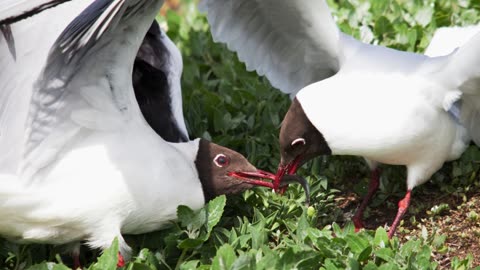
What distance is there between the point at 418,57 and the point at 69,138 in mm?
1508

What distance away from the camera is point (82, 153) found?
3.77m

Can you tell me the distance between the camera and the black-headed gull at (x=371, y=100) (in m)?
4.04

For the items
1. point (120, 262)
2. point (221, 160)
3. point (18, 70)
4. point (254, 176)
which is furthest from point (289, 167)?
point (18, 70)

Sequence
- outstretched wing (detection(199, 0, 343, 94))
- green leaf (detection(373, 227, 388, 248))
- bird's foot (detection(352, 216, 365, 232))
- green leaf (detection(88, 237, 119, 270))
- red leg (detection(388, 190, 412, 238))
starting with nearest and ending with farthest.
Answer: green leaf (detection(88, 237, 119, 270)) → green leaf (detection(373, 227, 388, 248)) → red leg (detection(388, 190, 412, 238)) → bird's foot (detection(352, 216, 365, 232)) → outstretched wing (detection(199, 0, 343, 94))

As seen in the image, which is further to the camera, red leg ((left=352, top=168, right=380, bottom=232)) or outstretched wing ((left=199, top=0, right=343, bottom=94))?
outstretched wing ((left=199, top=0, right=343, bottom=94))

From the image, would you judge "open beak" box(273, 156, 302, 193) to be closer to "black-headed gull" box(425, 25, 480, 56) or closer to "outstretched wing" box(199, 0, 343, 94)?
"outstretched wing" box(199, 0, 343, 94)

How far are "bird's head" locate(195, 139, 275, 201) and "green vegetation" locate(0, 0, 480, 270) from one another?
8cm

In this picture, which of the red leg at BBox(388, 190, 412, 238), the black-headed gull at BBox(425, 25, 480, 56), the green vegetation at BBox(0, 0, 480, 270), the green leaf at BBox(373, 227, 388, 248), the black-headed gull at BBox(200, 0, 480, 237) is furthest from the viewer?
the black-headed gull at BBox(425, 25, 480, 56)

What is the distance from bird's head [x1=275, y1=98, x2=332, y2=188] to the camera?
13.8 feet

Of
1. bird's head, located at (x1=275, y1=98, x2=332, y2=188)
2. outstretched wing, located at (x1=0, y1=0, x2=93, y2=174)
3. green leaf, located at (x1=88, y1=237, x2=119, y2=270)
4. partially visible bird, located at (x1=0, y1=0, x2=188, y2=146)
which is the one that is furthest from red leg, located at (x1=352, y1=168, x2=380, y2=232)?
outstretched wing, located at (x1=0, y1=0, x2=93, y2=174)

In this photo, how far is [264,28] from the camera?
471cm

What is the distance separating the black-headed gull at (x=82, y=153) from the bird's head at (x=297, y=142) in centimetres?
60

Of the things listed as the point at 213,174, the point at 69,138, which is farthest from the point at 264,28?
the point at 69,138

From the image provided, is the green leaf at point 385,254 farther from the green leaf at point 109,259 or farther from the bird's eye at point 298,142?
the green leaf at point 109,259
